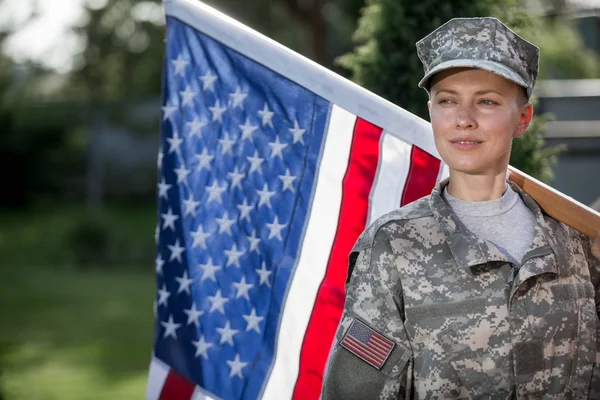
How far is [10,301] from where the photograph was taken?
14984 mm

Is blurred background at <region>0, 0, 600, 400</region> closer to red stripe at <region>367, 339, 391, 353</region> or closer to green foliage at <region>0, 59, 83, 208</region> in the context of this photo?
green foliage at <region>0, 59, 83, 208</region>

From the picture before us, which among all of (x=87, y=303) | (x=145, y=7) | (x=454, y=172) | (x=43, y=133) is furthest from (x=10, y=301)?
(x=454, y=172)

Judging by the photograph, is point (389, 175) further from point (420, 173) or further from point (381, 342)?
point (381, 342)

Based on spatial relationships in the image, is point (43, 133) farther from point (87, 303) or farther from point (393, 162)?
point (393, 162)

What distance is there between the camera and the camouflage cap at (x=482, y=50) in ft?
7.15

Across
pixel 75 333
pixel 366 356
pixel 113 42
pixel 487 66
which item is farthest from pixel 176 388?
pixel 113 42

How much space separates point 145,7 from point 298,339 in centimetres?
2030

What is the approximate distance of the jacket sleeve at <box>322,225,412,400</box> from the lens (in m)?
2.16

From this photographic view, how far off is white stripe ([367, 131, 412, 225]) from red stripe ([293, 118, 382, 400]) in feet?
0.09

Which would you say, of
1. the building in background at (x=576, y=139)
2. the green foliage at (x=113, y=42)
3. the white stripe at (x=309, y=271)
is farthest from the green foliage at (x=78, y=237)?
the white stripe at (x=309, y=271)

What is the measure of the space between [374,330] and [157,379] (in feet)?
4.75

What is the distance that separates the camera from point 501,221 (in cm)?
229

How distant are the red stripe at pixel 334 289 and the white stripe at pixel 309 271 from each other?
20 mm

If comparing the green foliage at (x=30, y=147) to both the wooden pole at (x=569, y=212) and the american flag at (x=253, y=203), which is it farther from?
the wooden pole at (x=569, y=212)
